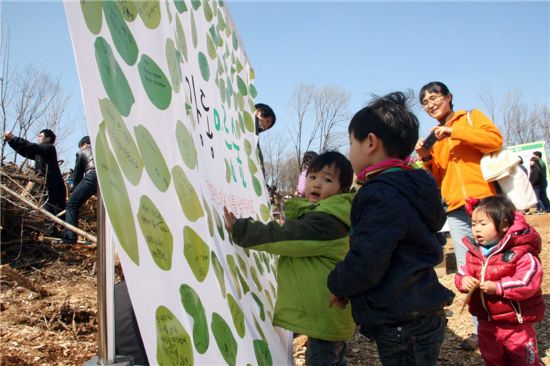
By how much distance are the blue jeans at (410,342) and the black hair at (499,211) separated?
3.35ft

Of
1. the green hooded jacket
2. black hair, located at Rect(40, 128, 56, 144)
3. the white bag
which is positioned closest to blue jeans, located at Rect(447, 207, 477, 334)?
the white bag

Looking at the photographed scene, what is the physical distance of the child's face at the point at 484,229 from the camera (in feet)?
8.03

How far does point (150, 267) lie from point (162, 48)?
639 millimetres

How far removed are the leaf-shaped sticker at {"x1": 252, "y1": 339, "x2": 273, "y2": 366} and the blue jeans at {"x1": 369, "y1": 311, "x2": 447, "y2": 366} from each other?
402mm

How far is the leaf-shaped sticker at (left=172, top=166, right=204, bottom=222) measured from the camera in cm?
117

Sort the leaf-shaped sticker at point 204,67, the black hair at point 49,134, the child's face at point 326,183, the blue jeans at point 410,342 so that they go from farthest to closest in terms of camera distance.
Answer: the black hair at point 49,134, the child's face at point 326,183, the leaf-shaped sticker at point 204,67, the blue jeans at point 410,342

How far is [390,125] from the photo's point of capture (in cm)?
169

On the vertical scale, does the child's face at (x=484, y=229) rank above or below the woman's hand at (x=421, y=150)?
below

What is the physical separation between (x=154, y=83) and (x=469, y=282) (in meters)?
2.00

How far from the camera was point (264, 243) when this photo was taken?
1652 mm

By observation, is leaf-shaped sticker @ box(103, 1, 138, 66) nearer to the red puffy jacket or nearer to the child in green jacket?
the child in green jacket

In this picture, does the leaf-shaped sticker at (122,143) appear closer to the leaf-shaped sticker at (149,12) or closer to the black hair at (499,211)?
the leaf-shaped sticker at (149,12)

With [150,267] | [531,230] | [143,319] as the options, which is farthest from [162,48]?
[531,230]

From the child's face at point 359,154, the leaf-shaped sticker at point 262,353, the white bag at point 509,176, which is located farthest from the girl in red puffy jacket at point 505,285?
the leaf-shaped sticker at point 262,353
